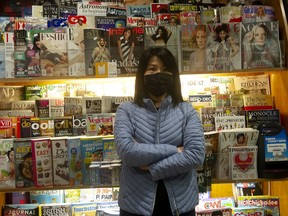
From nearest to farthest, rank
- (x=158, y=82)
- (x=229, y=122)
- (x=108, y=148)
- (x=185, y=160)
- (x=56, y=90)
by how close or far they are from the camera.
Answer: (x=185, y=160) < (x=158, y=82) < (x=108, y=148) < (x=229, y=122) < (x=56, y=90)

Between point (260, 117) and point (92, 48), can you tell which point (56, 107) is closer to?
point (92, 48)

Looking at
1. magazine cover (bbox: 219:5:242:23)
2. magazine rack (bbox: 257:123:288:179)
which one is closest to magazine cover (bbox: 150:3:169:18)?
magazine cover (bbox: 219:5:242:23)

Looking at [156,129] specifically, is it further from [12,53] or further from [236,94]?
[12,53]

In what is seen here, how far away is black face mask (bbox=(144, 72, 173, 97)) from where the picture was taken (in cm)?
190

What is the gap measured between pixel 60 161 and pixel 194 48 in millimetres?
1053

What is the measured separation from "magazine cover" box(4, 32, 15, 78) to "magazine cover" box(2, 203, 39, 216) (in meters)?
0.82

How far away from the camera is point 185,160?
1.73 metres

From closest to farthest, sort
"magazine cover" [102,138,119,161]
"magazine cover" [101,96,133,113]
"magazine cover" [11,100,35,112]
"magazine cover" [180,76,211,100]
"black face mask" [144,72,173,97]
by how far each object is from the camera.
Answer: "black face mask" [144,72,173,97] < "magazine cover" [102,138,119,161] < "magazine cover" [101,96,133,113] < "magazine cover" [11,100,35,112] < "magazine cover" [180,76,211,100]

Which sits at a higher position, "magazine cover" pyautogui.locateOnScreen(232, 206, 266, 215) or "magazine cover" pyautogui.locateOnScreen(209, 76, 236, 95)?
"magazine cover" pyautogui.locateOnScreen(209, 76, 236, 95)

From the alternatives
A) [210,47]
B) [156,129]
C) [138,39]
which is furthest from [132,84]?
[156,129]

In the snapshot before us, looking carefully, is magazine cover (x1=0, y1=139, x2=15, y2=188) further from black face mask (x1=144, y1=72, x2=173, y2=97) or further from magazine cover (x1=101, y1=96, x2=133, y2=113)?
black face mask (x1=144, y1=72, x2=173, y2=97)

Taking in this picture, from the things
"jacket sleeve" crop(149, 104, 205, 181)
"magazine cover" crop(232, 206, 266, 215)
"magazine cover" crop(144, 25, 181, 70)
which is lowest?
"magazine cover" crop(232, 206, 266, 215)

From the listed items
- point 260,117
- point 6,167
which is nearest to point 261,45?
point 260,117

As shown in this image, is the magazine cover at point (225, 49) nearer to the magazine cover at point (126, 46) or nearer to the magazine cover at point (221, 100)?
the magazine cover at point (221, 100)
